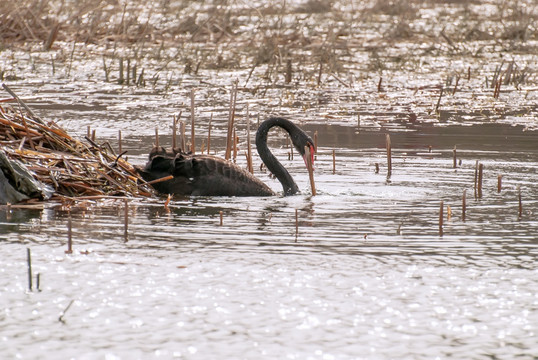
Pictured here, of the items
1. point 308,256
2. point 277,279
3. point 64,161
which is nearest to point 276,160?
point 64,161

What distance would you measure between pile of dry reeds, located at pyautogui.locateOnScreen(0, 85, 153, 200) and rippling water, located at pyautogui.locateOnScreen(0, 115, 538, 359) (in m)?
0.32

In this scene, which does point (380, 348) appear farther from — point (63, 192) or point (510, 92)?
point (510, 92)

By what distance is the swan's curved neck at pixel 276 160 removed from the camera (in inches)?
301

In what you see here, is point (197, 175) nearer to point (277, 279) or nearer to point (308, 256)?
point (308, 256)

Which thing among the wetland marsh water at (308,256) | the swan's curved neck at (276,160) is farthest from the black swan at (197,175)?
the swan's curved neck at (276,160)

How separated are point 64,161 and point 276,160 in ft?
6.06

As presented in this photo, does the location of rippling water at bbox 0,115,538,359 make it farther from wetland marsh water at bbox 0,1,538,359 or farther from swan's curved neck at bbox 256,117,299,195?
swan's curved neck at bbox 256,117,299,195

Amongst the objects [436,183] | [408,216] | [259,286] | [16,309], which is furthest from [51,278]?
[436,183]

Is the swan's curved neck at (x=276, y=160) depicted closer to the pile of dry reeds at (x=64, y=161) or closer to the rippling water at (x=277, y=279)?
the rippling water at (x=277, y=279)

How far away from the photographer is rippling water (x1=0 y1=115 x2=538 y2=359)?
12.6 feet

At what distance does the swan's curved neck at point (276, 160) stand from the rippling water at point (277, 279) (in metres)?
0.42

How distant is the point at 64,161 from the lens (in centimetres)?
683

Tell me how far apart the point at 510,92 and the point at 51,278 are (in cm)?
997

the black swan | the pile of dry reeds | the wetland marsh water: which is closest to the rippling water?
the wetland marsh water
